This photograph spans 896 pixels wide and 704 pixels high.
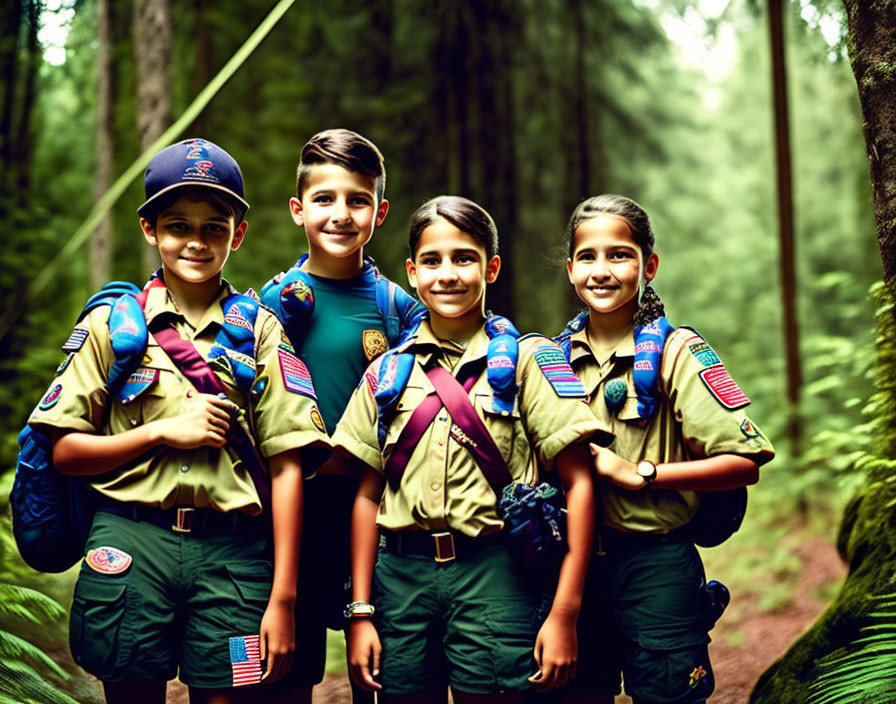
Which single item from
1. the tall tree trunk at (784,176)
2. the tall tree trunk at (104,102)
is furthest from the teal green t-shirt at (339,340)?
the tall tree trunk at (784,176)

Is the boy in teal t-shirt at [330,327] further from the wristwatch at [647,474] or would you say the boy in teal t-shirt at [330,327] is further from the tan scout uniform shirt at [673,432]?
the wristwatch at [647,474]

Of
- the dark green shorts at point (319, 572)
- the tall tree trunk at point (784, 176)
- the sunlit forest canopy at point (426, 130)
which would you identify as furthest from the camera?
the sunlit forest canopy at point (426, 130)

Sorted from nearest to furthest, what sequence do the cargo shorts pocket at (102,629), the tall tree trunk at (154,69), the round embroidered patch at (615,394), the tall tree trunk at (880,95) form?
1. the cargo shorts pocket at (102,629)
2. the round embroidered patch at (615,394)
3. the tall tree trunk at (880,95)
4. the tall tree trunk at (154,69)

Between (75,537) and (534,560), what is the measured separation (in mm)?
1574

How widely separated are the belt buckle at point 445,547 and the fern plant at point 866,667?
4.81 feet

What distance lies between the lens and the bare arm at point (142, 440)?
2.88 m

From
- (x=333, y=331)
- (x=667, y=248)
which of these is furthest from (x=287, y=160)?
(x=333, y=331)

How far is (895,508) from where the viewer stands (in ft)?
13.2

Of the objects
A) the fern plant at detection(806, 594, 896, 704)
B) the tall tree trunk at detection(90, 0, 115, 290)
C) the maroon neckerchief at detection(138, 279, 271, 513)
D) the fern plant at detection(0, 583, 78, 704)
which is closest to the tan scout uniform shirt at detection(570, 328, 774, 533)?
the fern plant at detection(806, 594, 896, 704)

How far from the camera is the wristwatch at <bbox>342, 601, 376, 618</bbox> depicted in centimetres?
304

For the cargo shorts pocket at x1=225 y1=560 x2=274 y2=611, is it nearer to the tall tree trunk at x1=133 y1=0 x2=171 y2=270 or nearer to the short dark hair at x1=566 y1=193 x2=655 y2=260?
the short dark hair at x1=566 y1=193 x2=655 y2=260

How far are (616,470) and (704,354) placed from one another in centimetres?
56

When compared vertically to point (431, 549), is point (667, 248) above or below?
above

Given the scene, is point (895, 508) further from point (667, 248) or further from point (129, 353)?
point (667, 248)
